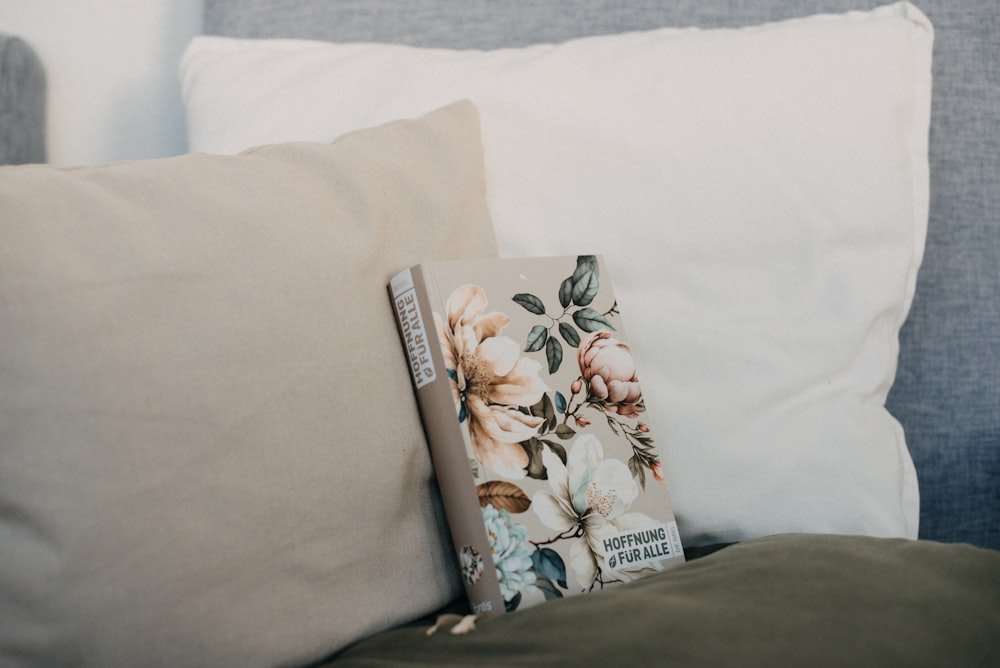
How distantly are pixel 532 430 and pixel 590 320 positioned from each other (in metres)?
0.13

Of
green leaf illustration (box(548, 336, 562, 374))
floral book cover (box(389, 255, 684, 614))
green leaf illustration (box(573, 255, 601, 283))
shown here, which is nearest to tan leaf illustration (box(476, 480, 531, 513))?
floral book cover (box(389, 255, 684, 614))

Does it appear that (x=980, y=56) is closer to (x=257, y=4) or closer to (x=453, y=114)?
(x=453, y=114)

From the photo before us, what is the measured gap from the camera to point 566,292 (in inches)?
28.3

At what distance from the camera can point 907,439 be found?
3.22 feet

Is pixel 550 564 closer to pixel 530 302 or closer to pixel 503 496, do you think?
pixel 503 496

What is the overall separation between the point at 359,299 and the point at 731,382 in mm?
395

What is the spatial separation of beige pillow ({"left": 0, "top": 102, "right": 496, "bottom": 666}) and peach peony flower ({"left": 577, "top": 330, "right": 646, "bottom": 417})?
0.57ft

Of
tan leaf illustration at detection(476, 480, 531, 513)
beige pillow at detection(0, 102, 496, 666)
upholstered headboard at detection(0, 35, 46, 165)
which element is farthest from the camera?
upholstered headboard at detection(0, 35, 46, 165)

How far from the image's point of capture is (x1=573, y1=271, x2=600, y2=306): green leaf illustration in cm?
73

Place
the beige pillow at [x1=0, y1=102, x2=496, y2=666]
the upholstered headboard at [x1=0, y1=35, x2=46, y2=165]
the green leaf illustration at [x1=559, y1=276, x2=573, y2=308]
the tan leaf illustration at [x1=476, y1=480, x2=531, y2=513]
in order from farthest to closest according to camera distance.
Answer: the upholstered headboard at [x1=0, y1=35, x2=46, y2=165] < the green leaf illustration at [x1=559, y1=276, x2=573, y2=308] < the tan leaf illustration at [x1=476, y1=480, x2=531, y2=513] < the beige pillow at [x1=0, y1=102, x2=496, y2=666]

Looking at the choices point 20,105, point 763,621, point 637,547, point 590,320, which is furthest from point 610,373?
point 20,105

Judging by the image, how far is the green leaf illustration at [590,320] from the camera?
719mm

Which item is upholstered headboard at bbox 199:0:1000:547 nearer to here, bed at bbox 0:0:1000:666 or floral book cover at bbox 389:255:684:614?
bed at bbox 0:0:1000:666

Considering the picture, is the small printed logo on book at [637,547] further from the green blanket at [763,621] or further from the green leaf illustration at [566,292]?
the green leaf illustration at [566,292]
